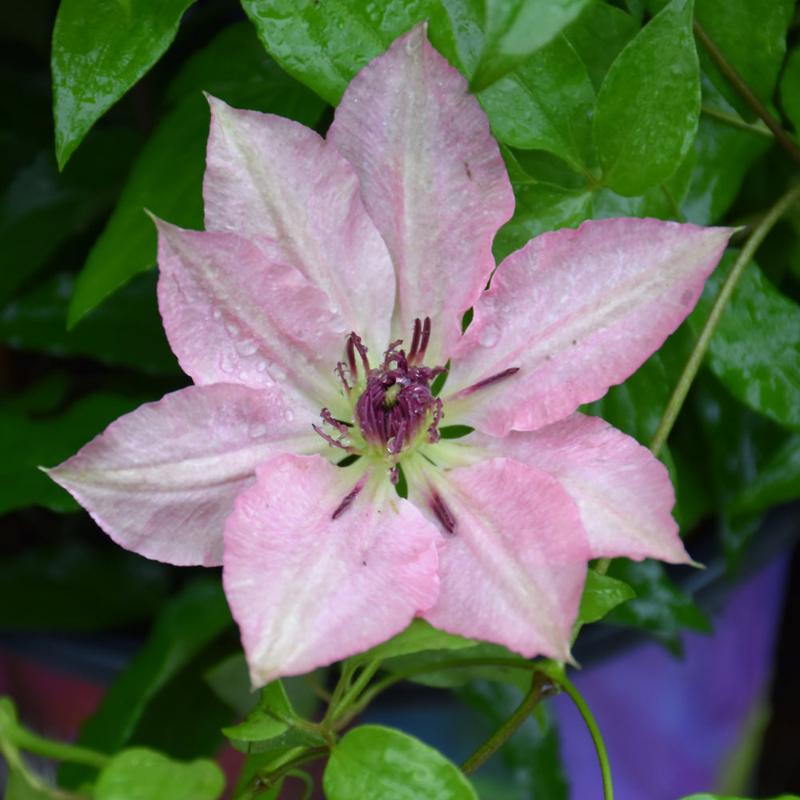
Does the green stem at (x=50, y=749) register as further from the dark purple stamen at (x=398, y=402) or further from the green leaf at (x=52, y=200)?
the green leaf at (x=52, y=200)

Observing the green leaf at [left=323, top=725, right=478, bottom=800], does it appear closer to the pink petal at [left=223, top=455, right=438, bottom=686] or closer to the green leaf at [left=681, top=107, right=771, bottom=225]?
the pink petal at [left=223, top=455, right=438, bottom=686]

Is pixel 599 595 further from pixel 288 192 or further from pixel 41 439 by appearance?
pixel 41 439

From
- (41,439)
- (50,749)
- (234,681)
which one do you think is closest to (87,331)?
(41,439)

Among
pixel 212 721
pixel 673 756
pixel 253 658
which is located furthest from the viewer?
pixel 673 756

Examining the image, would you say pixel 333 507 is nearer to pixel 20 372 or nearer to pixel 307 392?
pixel 307 392

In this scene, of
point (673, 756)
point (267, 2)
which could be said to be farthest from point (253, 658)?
point (673, 756)

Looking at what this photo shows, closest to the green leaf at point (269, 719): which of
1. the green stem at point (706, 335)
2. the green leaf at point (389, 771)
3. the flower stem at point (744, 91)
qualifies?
the green leaf at point (389, 771)
